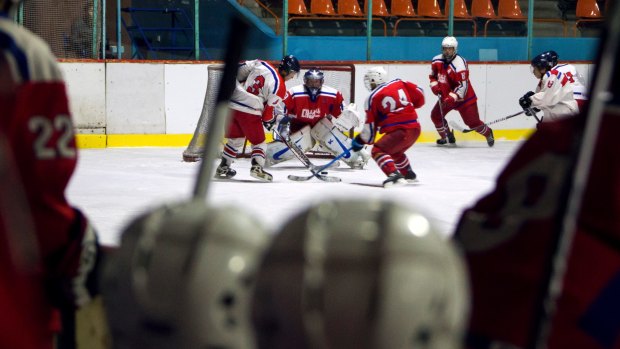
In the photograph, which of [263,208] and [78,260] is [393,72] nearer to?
[263,208]

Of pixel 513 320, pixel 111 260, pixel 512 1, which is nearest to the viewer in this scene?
pixel 111 260

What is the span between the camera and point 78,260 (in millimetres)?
1002

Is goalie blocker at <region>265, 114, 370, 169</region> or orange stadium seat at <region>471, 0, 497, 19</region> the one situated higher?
orange stadium seat at <region>471, 0, 497, 19</region>

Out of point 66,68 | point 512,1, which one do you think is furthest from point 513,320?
point 512,1

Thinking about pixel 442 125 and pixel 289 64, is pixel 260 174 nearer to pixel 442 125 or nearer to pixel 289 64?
pixel 289 64

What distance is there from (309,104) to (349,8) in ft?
13.2

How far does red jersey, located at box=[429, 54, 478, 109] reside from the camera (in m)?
10.1

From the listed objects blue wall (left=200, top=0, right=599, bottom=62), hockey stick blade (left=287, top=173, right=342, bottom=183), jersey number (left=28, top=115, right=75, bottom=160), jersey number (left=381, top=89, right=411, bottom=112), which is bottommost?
hockey stick blade (left=287, top=173, right=342, bottom=183)

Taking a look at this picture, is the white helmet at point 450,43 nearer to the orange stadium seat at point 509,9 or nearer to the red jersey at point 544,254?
the orange stadium seat at point 509,9

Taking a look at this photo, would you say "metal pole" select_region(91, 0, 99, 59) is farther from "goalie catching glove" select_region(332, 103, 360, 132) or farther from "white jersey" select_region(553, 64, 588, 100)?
"white jersey" select_region(553, 64, 588, 100)

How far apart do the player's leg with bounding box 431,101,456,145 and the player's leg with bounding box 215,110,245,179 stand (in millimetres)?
3304

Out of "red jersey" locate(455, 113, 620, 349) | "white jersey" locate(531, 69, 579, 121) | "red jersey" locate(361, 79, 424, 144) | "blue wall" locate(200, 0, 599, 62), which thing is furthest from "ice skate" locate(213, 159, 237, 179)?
"red jersey" locate(455, 113, 620, 349)

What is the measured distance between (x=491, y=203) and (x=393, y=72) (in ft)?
31.4

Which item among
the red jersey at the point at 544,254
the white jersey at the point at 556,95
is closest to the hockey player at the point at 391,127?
the white jersey at the point at 556,95
